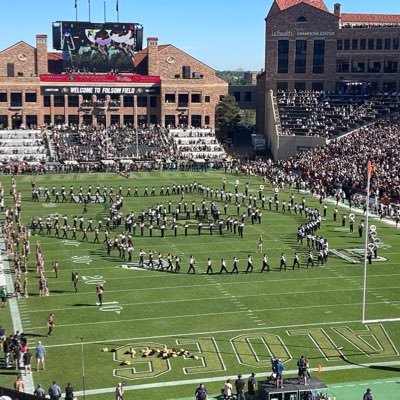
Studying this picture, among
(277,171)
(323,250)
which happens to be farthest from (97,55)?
(323,250)

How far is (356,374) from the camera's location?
61.4 ft

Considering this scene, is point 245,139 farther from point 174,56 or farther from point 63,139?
point 63,139

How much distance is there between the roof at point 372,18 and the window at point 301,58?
885cm

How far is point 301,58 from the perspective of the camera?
246ft

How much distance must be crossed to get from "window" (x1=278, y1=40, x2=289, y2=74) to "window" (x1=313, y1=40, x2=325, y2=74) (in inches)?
114

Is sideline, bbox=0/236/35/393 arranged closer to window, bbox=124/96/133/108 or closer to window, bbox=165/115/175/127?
window, bbox=124/96/133/108

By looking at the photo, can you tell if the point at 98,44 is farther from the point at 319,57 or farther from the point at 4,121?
the point at 319,57

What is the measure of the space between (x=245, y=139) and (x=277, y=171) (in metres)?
24.9

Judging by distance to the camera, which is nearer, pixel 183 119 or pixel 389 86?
pixel 389 86

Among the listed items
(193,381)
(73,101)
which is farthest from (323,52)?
(193,381)

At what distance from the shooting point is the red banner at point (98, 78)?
2896 inches

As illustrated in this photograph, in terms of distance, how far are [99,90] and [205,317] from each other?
54.6m

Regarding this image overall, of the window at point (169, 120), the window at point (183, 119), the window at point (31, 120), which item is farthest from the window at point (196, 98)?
the window at point (31, 120)

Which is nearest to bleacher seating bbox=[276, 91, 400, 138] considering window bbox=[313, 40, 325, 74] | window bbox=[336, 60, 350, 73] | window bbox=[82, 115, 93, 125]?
window bbox=[313, 40, 325, 74]
